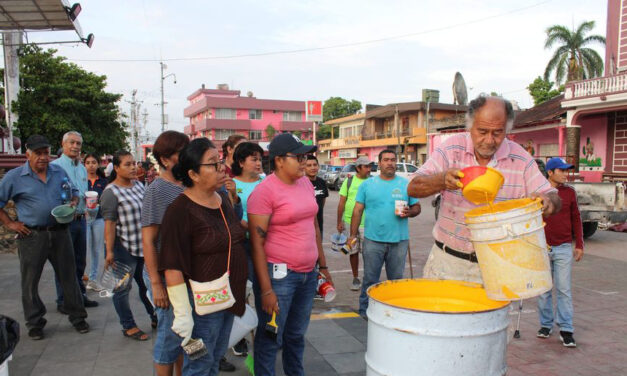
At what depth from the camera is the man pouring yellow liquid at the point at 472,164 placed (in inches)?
106

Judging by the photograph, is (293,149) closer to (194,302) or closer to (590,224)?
(194,302)

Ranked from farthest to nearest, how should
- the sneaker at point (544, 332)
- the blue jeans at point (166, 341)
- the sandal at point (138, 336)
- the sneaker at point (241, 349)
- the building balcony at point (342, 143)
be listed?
the building balcony at point (342, 143)
the sneaker at point (544, 332)
the sandal at point (138, 336)
the sneaker at point (241, 349)
the blue jeans at point (166, 341)

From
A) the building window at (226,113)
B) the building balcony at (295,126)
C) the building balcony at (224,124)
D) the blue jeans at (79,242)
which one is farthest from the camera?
the building balcony at (295,126)

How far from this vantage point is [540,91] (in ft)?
123

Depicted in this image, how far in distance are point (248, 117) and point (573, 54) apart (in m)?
41.0

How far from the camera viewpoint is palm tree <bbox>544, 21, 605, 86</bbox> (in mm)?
27672

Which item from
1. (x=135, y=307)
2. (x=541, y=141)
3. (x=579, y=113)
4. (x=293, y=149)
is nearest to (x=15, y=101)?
(x=135, y=307)

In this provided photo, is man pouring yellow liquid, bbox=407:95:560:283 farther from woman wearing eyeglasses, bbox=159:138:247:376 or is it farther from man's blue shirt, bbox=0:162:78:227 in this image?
man's blue shirt, bbox=0:162:78:227

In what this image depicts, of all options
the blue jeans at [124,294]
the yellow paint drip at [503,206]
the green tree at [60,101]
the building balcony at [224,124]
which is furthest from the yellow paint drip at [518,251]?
the building balcony at [224,124]

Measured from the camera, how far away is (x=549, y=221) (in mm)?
4914

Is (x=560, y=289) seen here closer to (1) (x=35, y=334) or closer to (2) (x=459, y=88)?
(1) (x=35, y=334)

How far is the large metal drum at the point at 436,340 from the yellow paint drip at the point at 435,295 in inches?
13.3

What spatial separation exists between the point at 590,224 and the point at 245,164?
954cm

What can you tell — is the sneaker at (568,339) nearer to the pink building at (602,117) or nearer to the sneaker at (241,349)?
→ the sneaker at (241,349)
